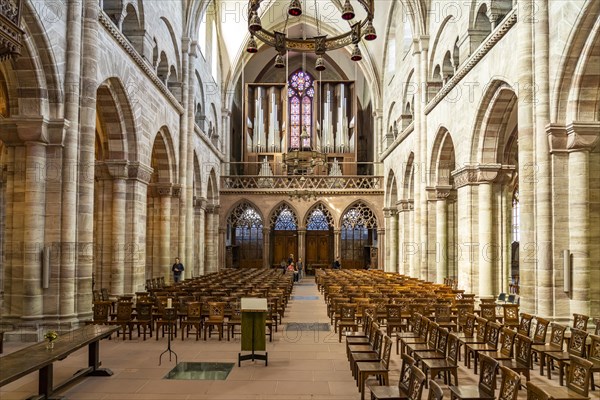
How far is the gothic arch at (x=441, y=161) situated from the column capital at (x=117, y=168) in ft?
41.2

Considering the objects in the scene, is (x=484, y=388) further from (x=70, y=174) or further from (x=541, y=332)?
(x=70, y=174)

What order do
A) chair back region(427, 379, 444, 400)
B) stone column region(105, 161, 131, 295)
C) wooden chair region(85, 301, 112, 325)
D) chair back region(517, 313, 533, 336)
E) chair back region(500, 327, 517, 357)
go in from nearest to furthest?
chair back region(427, 379, 444, 400) → chair back region(500, 327, 517, 357) → chair back region(517, 313, 533, 336) → wooden chair region(85, 301, 112, 325) → stone column region(105, 161, 131, 295)

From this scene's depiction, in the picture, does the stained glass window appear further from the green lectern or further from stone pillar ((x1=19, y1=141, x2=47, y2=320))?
the green lectern

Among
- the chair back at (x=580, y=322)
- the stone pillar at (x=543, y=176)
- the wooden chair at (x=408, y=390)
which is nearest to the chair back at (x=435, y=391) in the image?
the wooden chair at (x=408, y=390)

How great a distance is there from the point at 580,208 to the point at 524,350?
5.46 meters

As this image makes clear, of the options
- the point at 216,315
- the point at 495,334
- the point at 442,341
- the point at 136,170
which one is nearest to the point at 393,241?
the point at 136,170

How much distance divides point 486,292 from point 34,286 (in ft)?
44.4

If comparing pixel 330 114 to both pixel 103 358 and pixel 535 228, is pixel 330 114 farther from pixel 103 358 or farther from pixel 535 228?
pixel 103 358

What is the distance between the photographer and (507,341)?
29.6 ft

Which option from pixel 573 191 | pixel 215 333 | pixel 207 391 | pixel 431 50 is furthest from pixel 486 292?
pixel 207 391

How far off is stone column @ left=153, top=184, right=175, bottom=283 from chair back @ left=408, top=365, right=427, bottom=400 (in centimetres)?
1862

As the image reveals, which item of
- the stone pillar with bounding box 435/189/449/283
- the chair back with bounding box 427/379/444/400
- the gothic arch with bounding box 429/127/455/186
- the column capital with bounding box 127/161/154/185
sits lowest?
the chair back with bounding box 427/379/444/400

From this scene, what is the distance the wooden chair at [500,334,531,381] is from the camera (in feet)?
25.9

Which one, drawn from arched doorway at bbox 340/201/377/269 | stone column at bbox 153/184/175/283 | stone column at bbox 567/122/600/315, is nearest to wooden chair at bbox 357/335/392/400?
stone column at bbox 567/122/600/315
